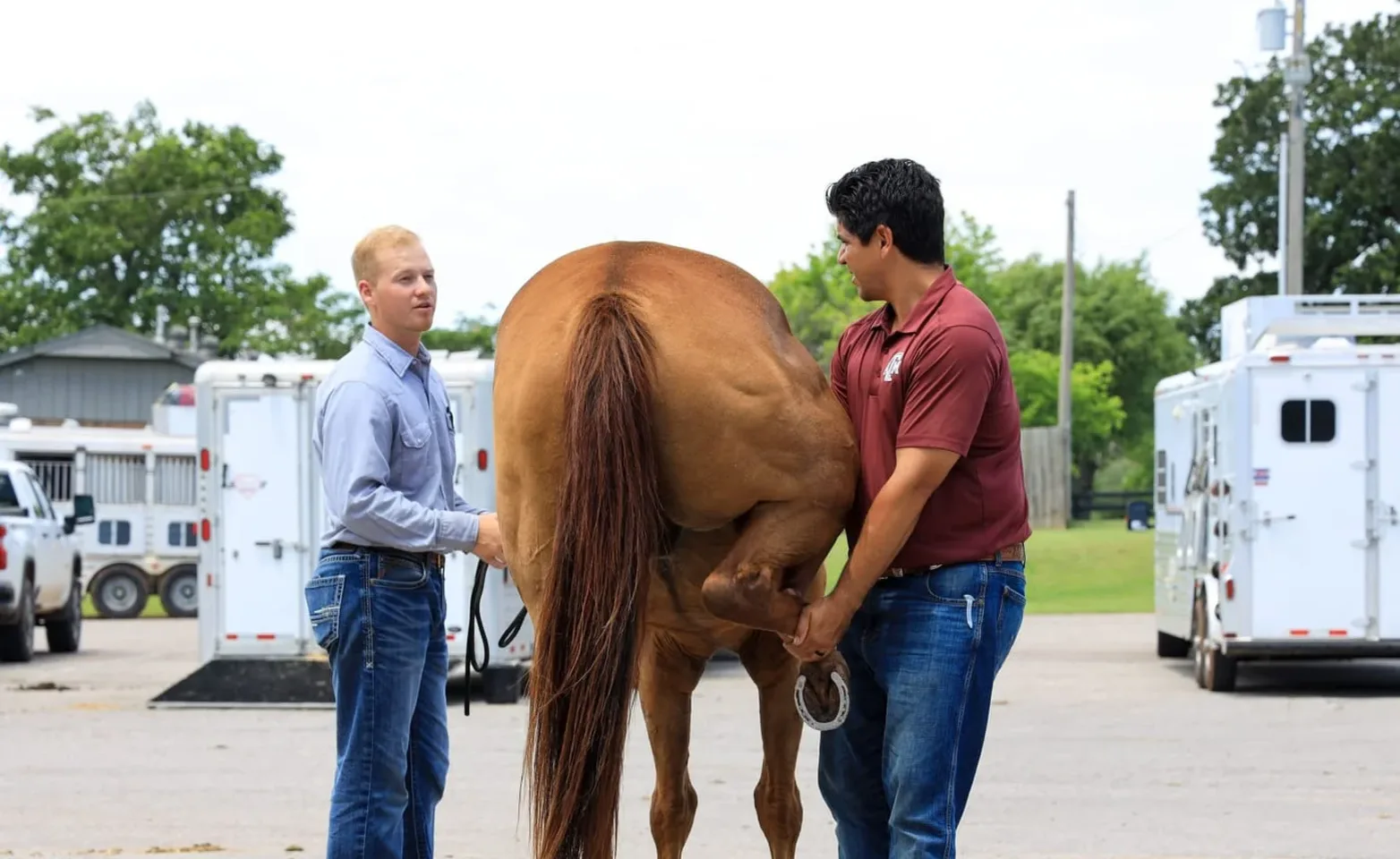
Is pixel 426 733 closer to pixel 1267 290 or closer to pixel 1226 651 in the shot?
pixel 1226 651

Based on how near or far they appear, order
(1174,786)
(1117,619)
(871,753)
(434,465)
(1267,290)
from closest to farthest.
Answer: (871,753)
(434,465)
(1174,786)
(1117,619)
(1267,290)

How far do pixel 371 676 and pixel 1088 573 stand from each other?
2558 cm

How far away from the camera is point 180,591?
1014 inches

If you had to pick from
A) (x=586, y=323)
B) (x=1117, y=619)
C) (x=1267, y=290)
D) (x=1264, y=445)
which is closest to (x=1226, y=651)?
(x=1264, y=445)

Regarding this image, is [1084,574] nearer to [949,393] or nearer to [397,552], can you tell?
[397,552]

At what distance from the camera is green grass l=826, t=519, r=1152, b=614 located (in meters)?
25.2

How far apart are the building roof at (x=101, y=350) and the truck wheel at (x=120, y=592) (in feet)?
77.2

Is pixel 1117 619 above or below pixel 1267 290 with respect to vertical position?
below

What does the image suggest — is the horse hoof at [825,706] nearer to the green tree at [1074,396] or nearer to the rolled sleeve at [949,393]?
the rolled sleeve at [949,393]

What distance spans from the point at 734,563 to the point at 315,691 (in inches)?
393

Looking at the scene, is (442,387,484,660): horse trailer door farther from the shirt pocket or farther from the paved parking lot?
the shirt pocket

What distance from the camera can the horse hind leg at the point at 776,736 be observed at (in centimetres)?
530

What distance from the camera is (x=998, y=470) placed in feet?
14.4

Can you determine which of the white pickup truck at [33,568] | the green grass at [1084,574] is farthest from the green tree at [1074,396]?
the white pickup truck at [33,568]
